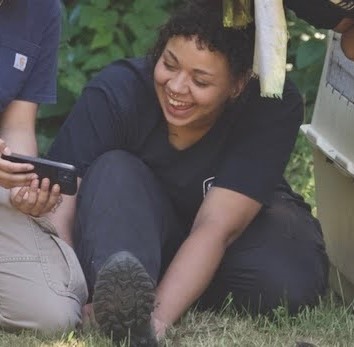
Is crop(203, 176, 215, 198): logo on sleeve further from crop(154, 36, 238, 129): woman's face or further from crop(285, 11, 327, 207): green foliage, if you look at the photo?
crop(285, 11, 327, 207): green foliage

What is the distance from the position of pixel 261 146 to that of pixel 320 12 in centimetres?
56

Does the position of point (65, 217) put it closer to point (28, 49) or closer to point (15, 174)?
point (15, 174)

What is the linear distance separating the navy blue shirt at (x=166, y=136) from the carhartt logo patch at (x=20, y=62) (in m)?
0.21

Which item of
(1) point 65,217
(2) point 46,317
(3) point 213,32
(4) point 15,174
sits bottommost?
(2) point 46,317

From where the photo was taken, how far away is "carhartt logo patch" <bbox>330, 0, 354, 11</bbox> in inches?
101

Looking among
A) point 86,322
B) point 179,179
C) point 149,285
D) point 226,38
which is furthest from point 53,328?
point 226,38

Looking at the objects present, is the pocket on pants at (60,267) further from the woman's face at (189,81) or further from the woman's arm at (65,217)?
the woman's face at (189,81)

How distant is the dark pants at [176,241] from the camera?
2939mm

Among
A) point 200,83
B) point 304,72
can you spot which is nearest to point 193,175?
point 200,83

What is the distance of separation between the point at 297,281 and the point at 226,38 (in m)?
0.68

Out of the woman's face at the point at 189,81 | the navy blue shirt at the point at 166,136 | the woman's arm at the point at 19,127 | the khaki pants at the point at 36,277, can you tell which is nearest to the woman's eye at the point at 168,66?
the woman's face at the point at 189,81

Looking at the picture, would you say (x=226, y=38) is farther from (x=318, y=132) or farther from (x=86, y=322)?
(x=86, y=322)

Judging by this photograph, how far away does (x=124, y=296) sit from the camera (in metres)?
2.60

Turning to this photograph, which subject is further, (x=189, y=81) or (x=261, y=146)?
(x=261, y=146)
